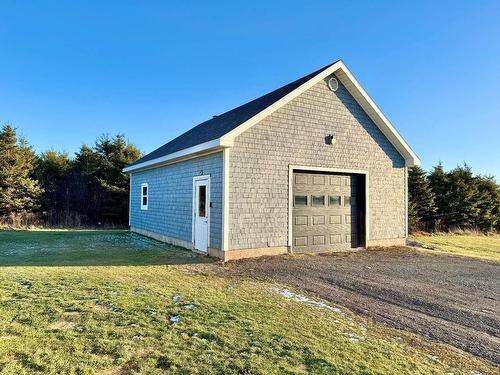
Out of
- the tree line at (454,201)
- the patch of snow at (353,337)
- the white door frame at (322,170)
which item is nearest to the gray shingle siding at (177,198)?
the white door frame at (322,170)

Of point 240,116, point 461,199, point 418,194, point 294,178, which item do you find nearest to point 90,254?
point 240,116

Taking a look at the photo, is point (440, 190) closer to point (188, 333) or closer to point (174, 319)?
point (174, 319)

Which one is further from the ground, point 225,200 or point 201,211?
point 225,200

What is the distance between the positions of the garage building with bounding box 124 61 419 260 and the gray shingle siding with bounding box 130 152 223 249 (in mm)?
36

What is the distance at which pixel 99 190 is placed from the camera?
2222 cm

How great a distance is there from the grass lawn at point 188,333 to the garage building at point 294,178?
10.9ft

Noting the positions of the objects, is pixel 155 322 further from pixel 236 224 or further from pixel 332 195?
pixel 332 195

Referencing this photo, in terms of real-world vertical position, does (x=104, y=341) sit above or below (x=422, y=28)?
below

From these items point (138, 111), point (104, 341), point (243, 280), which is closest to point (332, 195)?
point (243, 280)

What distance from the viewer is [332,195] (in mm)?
11055

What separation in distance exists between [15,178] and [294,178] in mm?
17797

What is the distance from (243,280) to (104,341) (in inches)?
142

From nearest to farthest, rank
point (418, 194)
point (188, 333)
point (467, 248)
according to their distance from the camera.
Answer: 1. point (188, 333)
2. point (467, 248)
3. point (418, 194)

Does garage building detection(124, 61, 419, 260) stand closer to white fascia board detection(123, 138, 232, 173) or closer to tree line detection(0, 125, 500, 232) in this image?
white fascia board detection(123, 138, 232, 173)
